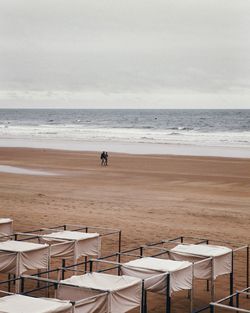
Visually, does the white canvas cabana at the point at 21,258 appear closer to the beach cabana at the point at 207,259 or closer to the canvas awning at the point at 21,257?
the canvas awning at the point at 21,257

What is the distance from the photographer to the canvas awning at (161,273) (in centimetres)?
1278

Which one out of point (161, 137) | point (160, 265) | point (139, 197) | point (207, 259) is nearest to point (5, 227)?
point (160, 265)

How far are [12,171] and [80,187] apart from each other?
9.96 m

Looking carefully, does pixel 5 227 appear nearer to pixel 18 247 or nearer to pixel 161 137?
pixel 18 247

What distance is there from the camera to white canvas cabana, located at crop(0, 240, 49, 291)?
14.3m

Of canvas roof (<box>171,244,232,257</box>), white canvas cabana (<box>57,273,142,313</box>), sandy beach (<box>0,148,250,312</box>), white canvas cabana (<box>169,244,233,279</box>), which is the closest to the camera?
white canvas cabana (<box>57,273,142,313</box>)

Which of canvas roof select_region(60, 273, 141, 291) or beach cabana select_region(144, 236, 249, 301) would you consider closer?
canvas roof select_region(60, 273, 141, 291)

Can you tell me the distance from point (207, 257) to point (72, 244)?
11.5 ft

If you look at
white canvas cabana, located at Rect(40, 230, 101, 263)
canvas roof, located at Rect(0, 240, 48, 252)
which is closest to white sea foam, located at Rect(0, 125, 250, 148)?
white canvas cabana, located at Rect(40, 230, 101, 263)

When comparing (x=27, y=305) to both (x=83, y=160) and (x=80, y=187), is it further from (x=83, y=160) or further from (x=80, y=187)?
(x=83, y=160)

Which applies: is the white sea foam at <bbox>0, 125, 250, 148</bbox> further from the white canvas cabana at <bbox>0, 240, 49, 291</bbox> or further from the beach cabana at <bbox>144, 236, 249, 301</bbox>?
the white canvas cabana at <bbox>0, 240, 49, 291</bbox>

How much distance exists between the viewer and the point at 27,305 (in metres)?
10.4

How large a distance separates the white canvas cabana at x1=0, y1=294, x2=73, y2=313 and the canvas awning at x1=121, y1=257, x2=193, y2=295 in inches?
106

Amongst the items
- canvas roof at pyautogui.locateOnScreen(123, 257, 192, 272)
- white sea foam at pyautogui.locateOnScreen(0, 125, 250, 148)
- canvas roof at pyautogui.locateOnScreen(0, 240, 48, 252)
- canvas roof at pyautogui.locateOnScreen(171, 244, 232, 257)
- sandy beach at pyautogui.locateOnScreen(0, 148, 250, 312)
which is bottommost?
sandy beach at pyautogui.locateOnScreen(0, 148, 250, 312)
